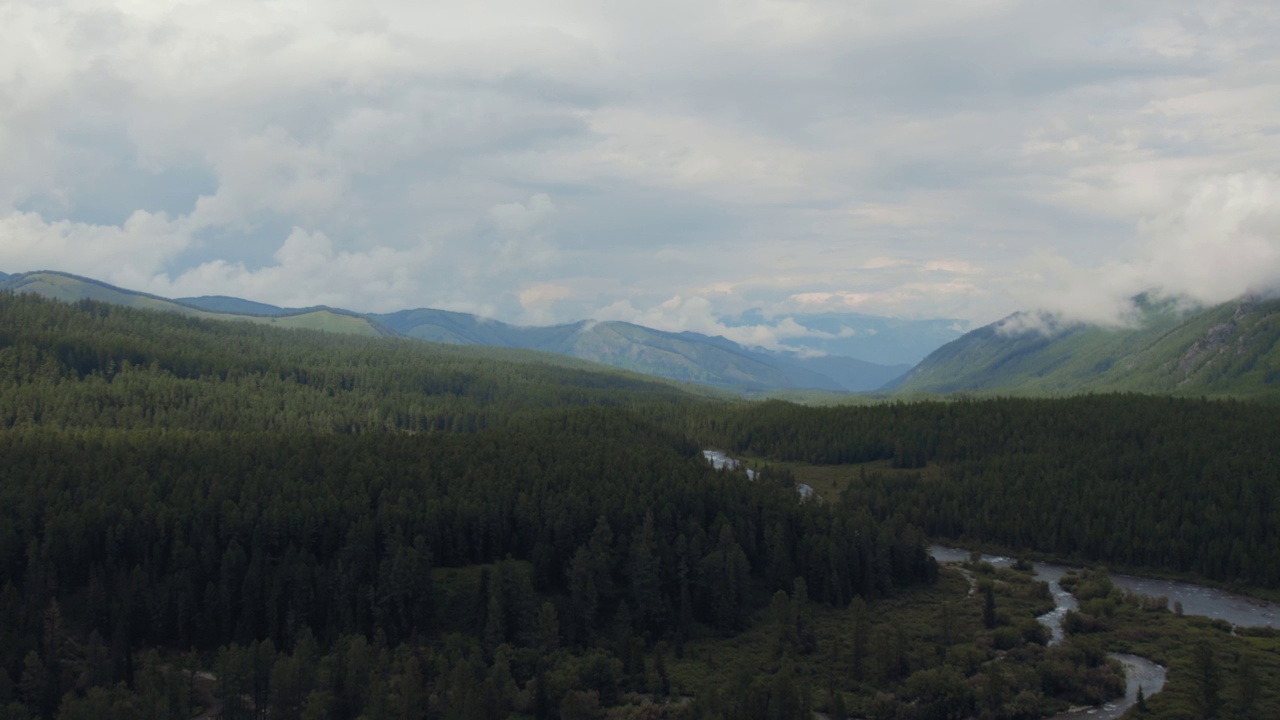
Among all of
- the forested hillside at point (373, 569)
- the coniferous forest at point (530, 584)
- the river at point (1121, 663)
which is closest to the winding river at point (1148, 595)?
the river at point (1121, 663)

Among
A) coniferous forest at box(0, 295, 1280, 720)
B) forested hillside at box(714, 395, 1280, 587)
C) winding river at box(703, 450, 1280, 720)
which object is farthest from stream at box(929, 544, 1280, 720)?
forested hillside at box(714, 395, 1280, 587)

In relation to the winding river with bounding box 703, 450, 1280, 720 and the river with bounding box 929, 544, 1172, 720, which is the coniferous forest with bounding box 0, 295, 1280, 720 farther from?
the winding river with bounding box 703, 450, 1280, 720

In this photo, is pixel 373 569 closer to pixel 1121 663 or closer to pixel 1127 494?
pixel 1121 663

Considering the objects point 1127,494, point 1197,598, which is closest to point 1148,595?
point 1197,598

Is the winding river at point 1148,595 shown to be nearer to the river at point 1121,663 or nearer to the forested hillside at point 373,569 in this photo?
the river at point 1121,663

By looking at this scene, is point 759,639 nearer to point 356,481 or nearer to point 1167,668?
point 1167,668

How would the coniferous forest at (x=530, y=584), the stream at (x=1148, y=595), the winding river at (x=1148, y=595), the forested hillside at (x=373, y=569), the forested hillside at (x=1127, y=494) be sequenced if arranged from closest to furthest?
the coniferous forest at (x=530, y=584)
the forested hillside at (x=373, y=569)
the winding river at (x=1148, y=595)
the stream at (x=1148, y=595)
the forested hillside at (x=1127, y=494)

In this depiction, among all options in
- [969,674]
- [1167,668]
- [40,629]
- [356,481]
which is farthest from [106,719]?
[1167,668]

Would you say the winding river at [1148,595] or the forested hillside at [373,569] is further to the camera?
the winding river at [1148,595]

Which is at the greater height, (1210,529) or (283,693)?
(1210,529)
